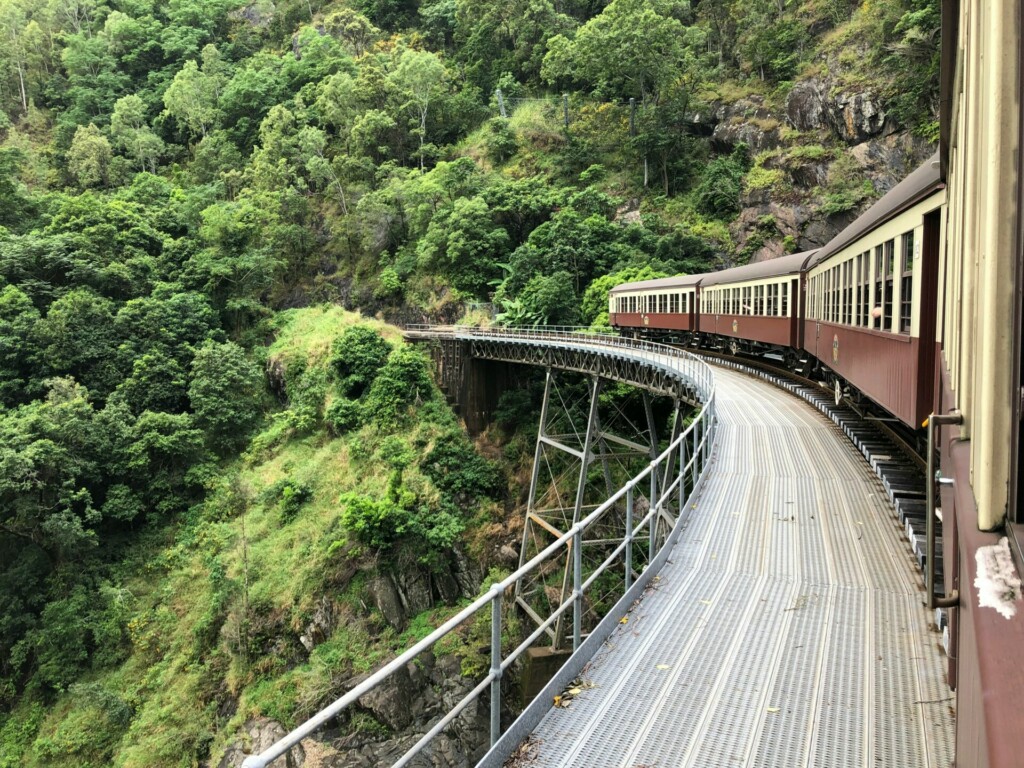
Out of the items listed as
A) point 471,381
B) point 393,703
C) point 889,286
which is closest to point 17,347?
point 471,381

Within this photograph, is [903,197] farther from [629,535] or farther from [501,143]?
[501,143]

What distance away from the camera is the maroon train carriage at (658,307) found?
22.7m

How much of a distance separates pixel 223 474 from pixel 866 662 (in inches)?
960

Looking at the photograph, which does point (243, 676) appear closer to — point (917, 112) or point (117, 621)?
point (117, 621)

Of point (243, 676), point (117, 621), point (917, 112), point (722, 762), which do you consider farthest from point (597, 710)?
point (917, 112)

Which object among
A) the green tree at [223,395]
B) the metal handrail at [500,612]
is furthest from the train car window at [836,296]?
the green tree at [223,395]

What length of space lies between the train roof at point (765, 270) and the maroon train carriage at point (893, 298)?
3638 mm

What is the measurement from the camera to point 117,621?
20.2m

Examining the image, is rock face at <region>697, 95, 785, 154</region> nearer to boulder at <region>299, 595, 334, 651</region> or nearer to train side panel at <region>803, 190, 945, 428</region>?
train side panel at <region>803, 190, 945, 428</region>

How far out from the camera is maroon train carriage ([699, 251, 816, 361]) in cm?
1514

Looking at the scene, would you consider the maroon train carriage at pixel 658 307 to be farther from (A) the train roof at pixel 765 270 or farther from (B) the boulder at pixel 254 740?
(B) the boulder at pixel 254 740

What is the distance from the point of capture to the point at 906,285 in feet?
22.2

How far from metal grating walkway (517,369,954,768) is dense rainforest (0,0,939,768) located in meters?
12.5

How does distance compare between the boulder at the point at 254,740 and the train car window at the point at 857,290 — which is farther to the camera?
the boulder at the point at 254,740
